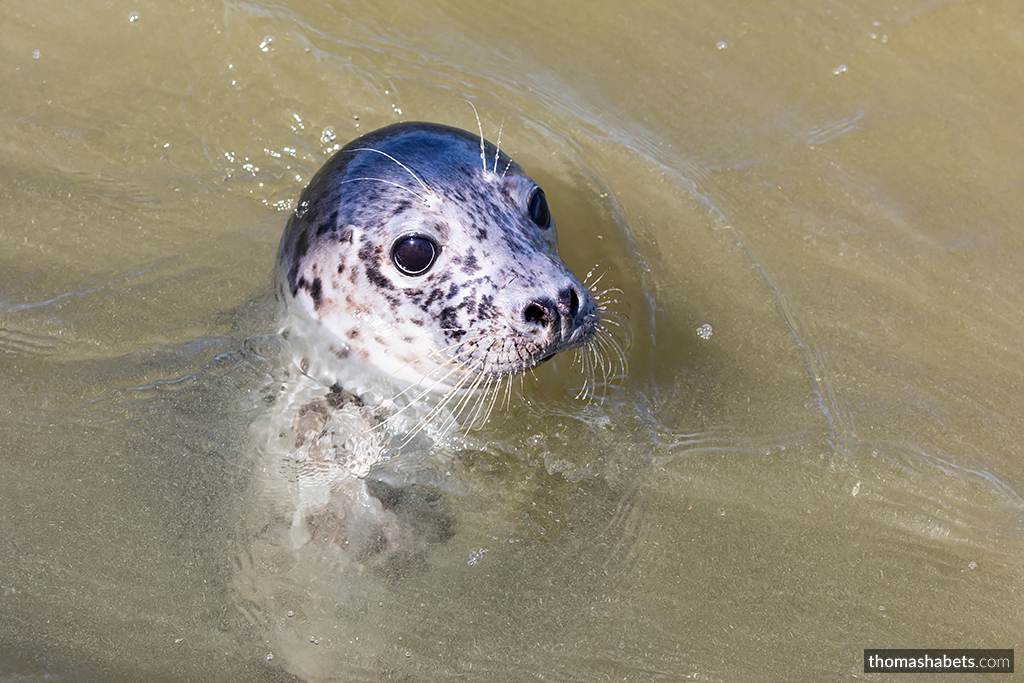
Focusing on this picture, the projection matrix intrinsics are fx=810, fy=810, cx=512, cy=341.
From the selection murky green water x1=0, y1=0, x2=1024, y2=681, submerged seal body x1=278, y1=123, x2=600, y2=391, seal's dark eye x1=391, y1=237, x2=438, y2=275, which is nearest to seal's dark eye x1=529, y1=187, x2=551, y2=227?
submerged seal body x1=278, y1=123, x2=600, y2=391

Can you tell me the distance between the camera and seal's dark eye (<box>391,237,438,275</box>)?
2809 mm

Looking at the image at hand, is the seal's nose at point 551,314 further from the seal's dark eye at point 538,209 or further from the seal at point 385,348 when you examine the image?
the seal's dark eye at point 538,209

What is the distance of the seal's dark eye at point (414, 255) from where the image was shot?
2.81m

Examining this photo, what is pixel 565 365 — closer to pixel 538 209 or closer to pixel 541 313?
pixel 538 209

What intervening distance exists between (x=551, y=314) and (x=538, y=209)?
635 millimetres

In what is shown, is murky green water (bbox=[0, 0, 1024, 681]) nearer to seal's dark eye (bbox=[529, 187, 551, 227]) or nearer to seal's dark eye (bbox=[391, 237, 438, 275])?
seal's dark eye (bbox=[529, 187, 551, 227])

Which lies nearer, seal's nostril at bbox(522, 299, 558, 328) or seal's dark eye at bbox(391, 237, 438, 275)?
seal's nostril at bbox(522, 299, 558, 328)

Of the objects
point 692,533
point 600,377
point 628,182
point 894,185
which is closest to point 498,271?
point 600,377

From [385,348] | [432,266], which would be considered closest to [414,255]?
[432,266]

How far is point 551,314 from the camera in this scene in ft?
8.64

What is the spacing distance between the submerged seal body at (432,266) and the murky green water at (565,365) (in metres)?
0.52

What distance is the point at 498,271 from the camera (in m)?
2.74

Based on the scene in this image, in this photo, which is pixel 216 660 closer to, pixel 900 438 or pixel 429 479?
pixel 429 479

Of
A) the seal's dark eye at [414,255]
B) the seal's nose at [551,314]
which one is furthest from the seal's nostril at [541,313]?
the seal's dark eye at [414,255]
